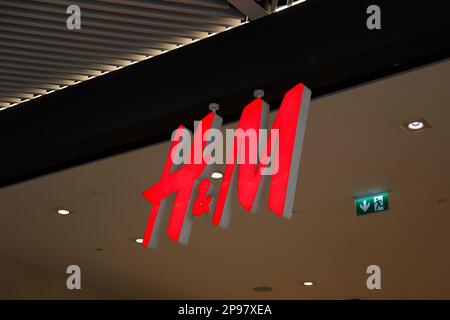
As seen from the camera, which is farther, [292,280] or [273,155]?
[292,280]

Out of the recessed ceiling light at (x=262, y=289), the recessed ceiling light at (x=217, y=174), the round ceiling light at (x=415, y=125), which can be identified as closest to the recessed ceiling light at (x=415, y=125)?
the round ceiling light at (x=415, y=125)

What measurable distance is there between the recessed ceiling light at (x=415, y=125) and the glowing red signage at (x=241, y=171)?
1.23 meters

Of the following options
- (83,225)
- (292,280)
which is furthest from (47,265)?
(292,280)

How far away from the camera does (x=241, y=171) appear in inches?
155

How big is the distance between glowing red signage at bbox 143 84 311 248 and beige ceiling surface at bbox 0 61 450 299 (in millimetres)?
735

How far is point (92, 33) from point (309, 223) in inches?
119

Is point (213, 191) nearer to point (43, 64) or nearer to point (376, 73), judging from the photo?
point (376, 73)

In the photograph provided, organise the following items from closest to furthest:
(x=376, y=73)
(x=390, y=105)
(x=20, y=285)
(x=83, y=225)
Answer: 1. (x=376, y=73)
2. (x=390, y=105)
3. (x=83, y=225)
4. (x=20, y=285)

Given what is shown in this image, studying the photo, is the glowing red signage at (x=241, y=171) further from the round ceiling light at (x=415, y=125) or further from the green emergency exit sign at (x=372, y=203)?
the green emergency exit sign at (x=372, y=203)

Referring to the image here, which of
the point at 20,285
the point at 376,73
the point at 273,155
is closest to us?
the point at 273,155

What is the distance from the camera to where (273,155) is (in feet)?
12.4

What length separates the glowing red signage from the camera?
144 inches

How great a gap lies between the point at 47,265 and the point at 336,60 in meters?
5.60

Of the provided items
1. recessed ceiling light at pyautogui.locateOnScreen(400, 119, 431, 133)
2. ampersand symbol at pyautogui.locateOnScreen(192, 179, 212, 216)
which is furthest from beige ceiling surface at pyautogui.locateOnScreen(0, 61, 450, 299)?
ampersand symbol at pyautogui.locateOnScreen(192, 179, 212, 216)
